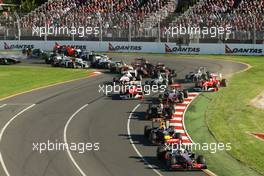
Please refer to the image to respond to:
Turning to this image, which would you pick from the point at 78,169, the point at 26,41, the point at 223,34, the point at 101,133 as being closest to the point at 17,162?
the point at 78,169

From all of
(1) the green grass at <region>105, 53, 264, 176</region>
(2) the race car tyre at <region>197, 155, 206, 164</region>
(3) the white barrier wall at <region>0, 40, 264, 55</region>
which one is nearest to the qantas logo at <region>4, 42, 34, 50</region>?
(3) the white barrier wall at <region>0, 40, 264, 55</region>

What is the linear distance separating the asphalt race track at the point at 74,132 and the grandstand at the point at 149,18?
19.2 meters

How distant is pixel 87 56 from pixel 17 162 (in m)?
30.3

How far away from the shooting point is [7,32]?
6575cm

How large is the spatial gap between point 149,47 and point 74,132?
1317 inches

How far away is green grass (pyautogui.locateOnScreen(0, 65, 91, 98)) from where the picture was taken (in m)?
41.3

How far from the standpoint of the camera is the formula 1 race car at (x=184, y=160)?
74.0 feet

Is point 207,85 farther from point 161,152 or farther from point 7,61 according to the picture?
point 7,61

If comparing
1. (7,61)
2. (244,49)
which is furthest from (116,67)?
(244,49)

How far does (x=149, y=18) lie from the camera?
65.9 meters

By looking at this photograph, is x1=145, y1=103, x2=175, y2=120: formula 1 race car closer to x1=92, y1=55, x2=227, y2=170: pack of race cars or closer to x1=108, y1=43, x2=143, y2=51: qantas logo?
x1=92, y1=55, x2=227, y2=170: pack of race cars

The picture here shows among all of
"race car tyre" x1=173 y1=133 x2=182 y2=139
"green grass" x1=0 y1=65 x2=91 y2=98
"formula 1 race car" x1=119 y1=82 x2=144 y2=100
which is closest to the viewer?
"race car tyre" x1=173 y1=133 x2=182 y2=139

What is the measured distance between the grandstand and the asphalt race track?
62.9ft

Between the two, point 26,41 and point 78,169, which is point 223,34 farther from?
point 78,169
